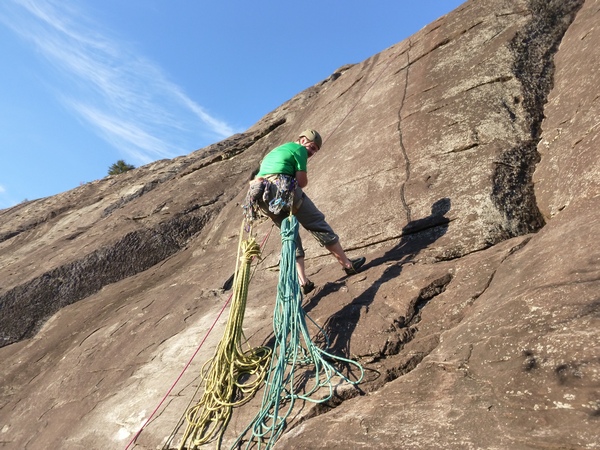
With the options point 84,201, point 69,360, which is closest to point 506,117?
point 69,360

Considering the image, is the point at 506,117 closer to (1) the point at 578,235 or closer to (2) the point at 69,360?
(1) the point at 578,235

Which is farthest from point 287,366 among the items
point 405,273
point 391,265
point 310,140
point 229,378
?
A: point 310,140

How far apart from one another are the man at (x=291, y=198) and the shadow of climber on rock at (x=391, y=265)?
0.98 ft

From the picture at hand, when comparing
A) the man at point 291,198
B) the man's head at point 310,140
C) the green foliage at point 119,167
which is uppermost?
the green foliage at point 119,167

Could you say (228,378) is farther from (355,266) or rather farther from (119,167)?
(119,167)

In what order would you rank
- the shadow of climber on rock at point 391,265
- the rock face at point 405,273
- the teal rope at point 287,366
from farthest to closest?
the shadow of climber on rock at point 391,265 → the teal rope at point 287,366 → the rock face at point 405,273

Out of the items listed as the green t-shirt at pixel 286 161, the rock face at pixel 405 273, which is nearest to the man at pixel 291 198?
the green t-shirt at pixel 286 161

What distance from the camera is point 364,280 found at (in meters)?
4.29

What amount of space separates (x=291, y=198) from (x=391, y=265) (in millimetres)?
1008

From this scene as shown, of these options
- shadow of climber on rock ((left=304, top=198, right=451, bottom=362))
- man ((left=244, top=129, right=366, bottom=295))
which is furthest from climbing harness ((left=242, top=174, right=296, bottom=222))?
shadow of climber on rock ((left=304, top=198, right=451, bottom=362))

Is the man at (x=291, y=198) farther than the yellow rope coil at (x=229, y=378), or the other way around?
the man at (x=291, y=198)

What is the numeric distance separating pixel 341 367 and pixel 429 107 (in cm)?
403

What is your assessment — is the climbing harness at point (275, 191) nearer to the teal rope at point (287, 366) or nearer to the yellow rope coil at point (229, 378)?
the teal rope at point (287, 366)

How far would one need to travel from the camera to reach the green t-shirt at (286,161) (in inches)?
174
